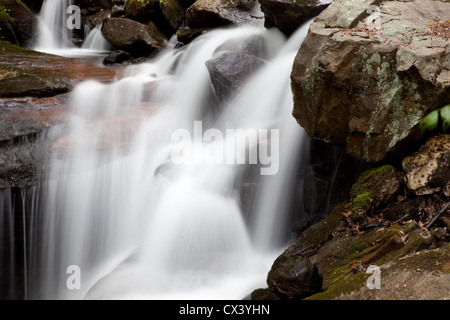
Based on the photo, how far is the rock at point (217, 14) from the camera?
884 cm

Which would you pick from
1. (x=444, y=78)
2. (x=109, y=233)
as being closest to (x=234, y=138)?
(x=109, y=233)

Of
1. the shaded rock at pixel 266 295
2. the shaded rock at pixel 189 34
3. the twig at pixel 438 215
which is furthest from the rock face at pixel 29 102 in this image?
the twig at pixel 438 215

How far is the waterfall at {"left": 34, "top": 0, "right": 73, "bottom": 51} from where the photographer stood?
11781mm

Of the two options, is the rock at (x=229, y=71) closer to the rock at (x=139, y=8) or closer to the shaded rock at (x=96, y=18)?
the rock at (x=139, y=8)

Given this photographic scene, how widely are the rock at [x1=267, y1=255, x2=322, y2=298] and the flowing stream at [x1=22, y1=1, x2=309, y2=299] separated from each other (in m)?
0.69

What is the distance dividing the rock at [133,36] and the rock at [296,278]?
772 cm

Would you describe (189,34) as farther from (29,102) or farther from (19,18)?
(19,18)

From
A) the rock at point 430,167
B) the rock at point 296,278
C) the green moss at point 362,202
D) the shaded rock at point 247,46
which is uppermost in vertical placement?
the shaded rock at point 247,46

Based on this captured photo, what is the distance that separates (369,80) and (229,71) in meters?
3.07

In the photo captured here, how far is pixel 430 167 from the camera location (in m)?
3.19

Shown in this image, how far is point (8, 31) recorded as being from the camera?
10.3 metres

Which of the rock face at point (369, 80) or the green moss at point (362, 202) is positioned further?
the green moss at point (362, 202)
